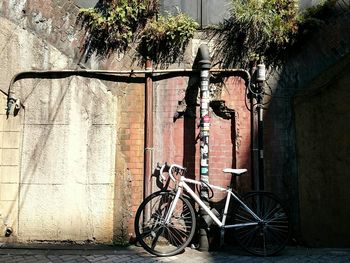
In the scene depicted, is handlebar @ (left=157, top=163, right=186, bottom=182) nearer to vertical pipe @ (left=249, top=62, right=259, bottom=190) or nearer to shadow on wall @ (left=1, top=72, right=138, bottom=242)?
shadow on wall @ (left=1, top=72, right=138, bottom=242)

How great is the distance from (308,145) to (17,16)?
217 inches

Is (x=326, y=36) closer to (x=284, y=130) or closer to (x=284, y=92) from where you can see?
(x=284, y=92)

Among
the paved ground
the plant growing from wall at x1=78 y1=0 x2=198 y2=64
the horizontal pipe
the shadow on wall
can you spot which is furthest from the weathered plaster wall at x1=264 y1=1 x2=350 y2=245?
the shadow on wall

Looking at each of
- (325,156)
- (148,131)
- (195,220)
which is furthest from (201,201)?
(325,156)

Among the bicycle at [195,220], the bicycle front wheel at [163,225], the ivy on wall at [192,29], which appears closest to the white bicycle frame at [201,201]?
the bicycle at [195,220]

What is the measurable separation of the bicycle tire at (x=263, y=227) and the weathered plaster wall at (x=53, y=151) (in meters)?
2.14

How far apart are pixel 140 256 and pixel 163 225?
1.87ft

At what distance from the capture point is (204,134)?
6285mm

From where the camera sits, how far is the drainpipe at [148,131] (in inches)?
255

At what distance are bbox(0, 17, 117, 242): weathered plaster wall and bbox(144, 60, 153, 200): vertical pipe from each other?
56 centimetres

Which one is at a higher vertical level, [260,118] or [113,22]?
[113,22]

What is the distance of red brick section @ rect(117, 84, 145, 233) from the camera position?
652 centimetres

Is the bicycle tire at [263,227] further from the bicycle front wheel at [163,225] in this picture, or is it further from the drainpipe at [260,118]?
the bicycle front wheel at [163,225]

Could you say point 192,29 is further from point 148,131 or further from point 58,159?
point 58,159
